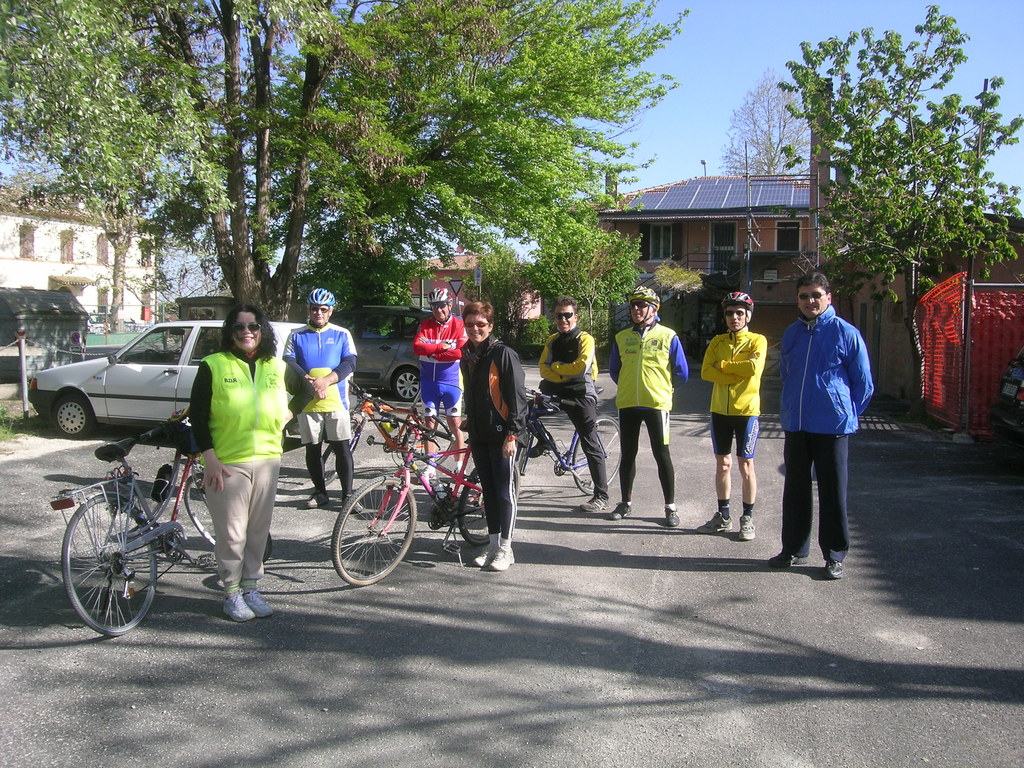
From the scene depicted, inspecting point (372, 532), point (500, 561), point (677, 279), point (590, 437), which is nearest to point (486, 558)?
point (500, 561)

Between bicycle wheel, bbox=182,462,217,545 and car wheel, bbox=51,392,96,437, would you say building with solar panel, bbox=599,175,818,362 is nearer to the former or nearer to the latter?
car wheel, bbox=51,392,96,437

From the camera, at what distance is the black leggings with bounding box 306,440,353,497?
255 inches

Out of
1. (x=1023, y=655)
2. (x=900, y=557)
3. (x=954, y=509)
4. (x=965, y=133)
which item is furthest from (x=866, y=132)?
(x=1023, y=655)

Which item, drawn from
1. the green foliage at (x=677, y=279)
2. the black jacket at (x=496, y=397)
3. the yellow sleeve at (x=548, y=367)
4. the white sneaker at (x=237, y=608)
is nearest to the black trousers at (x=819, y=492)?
the black jacket at (x=496, y=397)

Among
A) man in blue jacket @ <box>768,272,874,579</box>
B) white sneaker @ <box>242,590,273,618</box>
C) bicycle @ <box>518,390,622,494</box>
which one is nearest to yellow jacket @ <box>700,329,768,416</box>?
man in blue jacket @ <box>768,272,874,579</box>

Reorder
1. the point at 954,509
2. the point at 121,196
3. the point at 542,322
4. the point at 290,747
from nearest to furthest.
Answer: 1. the point at 290,747
2. the point at 954,509
3. the point at 121,196
4. the point at 542,322

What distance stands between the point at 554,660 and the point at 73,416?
7849 millimetres

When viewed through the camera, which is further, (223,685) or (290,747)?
(223,685)

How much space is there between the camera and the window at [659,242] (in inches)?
1452

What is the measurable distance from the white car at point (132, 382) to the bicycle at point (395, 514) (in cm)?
434

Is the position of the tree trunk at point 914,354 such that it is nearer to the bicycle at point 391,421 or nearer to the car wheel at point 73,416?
the bicycle at point 391,421

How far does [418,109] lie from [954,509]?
12403 millimetres

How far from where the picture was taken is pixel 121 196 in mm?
10234

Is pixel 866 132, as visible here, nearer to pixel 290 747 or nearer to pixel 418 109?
pixel 418 109
